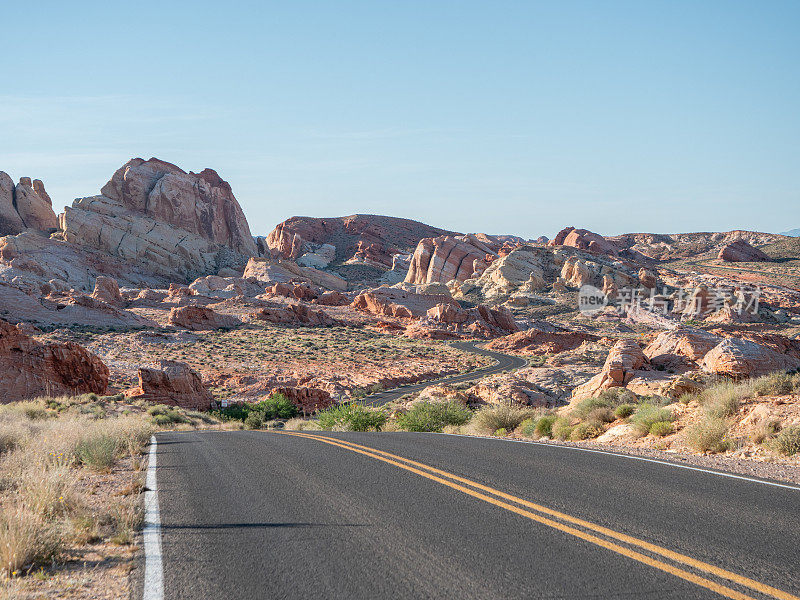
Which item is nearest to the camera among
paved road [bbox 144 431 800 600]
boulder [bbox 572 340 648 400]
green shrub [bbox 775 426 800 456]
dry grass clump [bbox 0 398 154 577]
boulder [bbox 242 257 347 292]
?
A: paved road [bbox 144 431 800 600]

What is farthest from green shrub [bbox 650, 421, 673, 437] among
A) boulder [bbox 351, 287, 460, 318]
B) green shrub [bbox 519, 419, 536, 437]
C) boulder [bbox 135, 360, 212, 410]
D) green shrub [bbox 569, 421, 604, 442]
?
boulder [bbox 351, 287, 460, 318]

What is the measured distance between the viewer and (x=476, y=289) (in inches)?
4117

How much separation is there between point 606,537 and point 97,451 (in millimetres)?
7581

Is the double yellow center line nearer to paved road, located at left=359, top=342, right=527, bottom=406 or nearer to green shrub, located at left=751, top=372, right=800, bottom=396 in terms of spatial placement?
green shrub, located at left=751, top=372, right=800, bottom=396

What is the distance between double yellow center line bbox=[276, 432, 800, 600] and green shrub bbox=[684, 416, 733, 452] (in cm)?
532

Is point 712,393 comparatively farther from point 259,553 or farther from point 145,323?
point 145,323

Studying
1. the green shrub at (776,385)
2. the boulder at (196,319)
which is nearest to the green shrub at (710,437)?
the green shrub at (776,385)

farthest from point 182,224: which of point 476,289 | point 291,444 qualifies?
point 291,444

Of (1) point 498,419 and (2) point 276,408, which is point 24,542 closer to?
(1) point 498,419

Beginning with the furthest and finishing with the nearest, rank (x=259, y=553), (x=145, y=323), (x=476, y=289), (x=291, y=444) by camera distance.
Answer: (x=476, y=289)
(x=145, y=323)
(x=291, y=444)
(x=259, y=553)

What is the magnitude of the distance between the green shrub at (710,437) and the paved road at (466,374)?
76.4ft

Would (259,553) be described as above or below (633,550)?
below

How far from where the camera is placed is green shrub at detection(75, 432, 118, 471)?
9148mm

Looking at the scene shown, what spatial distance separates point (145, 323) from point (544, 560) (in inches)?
2388
